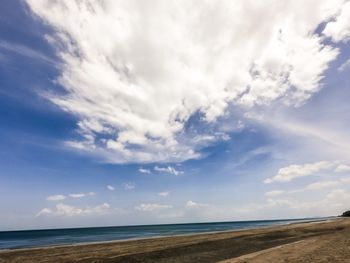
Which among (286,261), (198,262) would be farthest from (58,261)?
(286,261)

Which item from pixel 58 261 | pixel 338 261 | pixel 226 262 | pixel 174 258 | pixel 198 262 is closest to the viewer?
pixel 338 261

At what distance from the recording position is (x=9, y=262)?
24.1m

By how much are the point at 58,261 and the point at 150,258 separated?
818 centimetres

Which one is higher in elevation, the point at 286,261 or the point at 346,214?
the point at 346,214

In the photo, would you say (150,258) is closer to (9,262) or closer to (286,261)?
(286,261)

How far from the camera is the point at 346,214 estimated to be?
502 feet

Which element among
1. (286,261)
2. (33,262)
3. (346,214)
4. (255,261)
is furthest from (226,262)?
(346,214)

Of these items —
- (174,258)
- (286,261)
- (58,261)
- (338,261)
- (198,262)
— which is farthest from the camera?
(58,261)

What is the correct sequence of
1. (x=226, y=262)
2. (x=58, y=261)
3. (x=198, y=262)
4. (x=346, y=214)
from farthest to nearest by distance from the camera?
1. (x=346, y=214)
2. (x=58, y=261)
3. (x=198, y=262)
4. (x=226, y=262)

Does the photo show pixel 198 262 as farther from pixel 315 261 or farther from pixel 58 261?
pixel 58 261

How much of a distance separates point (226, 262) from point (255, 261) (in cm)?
190

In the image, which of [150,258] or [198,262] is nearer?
[198,262]

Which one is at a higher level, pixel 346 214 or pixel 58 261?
pixel 346 214

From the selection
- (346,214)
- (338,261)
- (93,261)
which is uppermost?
(346,214)
